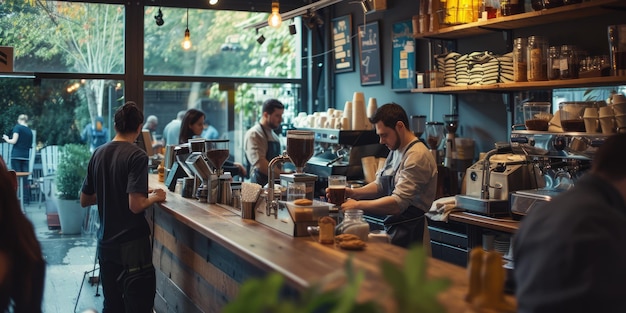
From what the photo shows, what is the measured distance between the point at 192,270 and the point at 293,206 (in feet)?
4.13

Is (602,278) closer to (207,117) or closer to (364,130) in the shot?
(364,130)

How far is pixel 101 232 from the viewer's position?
14.3 feet

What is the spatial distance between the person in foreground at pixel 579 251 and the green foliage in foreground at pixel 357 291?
2.48 ft

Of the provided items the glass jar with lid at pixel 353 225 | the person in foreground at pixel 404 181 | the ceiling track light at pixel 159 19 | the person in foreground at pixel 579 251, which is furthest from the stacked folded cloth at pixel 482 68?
the person in foreground at pixel 579 251

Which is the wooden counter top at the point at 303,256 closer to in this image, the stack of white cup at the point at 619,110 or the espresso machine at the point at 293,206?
the espresso machine at the point at 293,206

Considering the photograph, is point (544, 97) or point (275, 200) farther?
point (544, 97)

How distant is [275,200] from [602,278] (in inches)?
81.2

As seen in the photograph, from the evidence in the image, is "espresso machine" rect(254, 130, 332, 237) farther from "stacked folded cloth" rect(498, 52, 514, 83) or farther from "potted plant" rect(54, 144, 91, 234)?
"potted plant" rect(54, 144, 91, 234)

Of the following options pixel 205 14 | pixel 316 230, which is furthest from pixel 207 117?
pixel 316 230

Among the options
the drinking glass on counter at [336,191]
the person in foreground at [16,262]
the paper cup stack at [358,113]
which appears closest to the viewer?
the person in foreground at [16,262]

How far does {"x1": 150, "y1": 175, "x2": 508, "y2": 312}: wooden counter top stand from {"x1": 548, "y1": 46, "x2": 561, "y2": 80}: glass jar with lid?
201 centimetres

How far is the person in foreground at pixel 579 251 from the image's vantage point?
183 cm

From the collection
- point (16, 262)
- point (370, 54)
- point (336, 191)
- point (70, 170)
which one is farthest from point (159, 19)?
point (16, 262)

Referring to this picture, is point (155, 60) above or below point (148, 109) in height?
above
